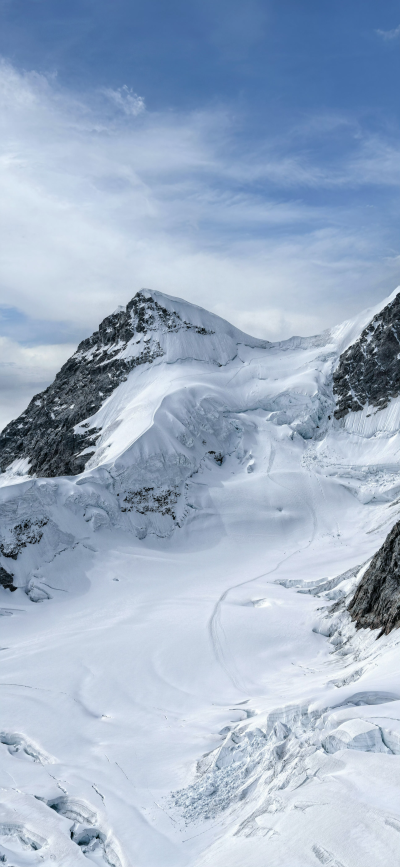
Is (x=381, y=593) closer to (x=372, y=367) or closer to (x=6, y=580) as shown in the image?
(x=6, y=580)

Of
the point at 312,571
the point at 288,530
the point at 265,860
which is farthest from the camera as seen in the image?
the point at 288,530

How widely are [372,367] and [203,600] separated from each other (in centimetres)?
4079

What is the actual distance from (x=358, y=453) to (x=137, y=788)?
162ft

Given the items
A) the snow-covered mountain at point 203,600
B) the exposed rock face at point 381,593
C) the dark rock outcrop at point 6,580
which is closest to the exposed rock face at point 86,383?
the snow-covered mountain at point 203,600

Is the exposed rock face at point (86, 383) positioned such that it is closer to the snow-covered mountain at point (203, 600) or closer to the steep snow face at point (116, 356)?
the steep snow face at point (116, 356)

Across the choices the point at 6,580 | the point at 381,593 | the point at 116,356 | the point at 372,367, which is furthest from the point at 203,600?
the point at 116,356

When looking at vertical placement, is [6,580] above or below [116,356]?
below

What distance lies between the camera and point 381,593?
26641 millimetres

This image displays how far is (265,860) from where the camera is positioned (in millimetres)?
12055

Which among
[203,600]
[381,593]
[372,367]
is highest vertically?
[372,367]

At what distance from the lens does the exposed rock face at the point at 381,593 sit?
24.8 meters

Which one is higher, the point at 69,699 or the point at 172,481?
the point at 172,481

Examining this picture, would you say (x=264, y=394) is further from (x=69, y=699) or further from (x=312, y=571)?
(x=69, y=699)

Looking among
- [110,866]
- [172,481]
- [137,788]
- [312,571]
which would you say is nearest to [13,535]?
[172,481]
